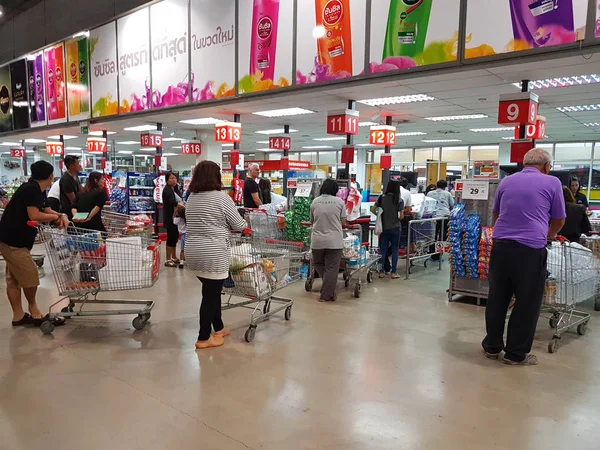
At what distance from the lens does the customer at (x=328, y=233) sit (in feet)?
18.4

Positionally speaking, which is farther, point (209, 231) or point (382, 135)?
point (382, 135)

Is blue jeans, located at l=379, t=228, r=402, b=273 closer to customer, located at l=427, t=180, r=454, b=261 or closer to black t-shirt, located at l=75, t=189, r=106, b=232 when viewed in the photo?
customer, located at l=427, t=180, r=454, b=261

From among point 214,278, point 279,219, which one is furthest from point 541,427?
point 279,219

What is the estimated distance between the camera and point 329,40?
7.46 metres

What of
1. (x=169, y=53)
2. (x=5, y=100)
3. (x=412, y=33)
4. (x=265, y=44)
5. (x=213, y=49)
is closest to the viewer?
(x=412, y=33)

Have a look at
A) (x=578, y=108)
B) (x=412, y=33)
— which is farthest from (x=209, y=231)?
(x=578, y=108)

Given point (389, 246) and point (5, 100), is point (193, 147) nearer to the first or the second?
point (5, 100)

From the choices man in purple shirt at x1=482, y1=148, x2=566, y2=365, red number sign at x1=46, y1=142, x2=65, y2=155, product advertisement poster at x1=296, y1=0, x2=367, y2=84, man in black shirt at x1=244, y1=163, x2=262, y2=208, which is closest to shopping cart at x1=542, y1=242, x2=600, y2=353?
man in purple shirt at x1=482, y1=148, x2=566, y2=365

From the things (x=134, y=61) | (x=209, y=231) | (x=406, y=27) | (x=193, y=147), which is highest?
(x=134, y=61)

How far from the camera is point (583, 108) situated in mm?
9812

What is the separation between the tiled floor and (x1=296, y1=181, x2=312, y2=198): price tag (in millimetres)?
2452

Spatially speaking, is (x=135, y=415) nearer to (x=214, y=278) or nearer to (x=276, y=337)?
(x=214, y=278)

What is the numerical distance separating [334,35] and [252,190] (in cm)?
295

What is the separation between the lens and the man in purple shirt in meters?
3.60
